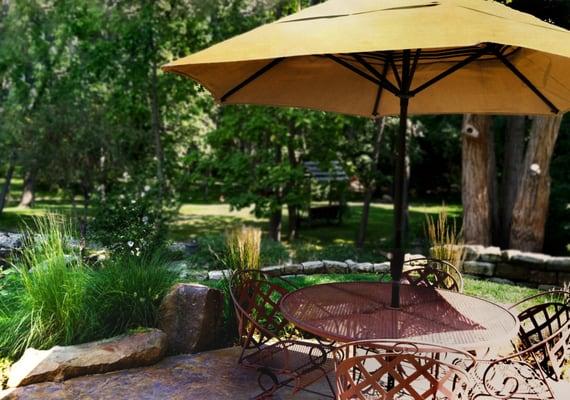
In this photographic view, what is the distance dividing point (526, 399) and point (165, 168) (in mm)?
10063

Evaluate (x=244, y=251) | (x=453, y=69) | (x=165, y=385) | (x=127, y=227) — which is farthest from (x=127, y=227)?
(x=453, y=69)

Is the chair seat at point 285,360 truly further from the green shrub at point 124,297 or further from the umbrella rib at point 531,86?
the umbrella rib at point 531,86

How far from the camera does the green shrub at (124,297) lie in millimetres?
3680

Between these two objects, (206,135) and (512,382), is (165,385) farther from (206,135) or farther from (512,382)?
(206,135)

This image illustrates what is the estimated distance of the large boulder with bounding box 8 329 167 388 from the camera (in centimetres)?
314

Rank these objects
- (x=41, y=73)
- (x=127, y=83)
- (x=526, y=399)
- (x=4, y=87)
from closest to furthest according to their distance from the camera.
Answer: (x=526, y=399), (x=127, y=83), (x=41, y=73), (x=4, y=87)

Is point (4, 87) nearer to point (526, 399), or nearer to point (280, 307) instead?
point (280, 307)

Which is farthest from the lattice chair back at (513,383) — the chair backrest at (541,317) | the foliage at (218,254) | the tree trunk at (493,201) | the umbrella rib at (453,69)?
the tree trunk at (493,201)

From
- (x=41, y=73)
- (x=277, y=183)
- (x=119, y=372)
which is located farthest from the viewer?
(x=41, y=73)

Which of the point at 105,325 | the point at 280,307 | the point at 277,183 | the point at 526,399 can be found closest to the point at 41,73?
the point at 277,183

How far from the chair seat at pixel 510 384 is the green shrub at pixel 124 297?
85.7 inches

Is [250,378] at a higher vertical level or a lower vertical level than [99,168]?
lower

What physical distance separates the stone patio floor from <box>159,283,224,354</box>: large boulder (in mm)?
166

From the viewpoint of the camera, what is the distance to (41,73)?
12961 mm
